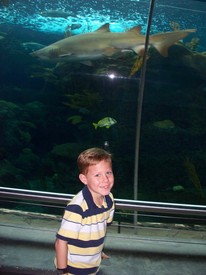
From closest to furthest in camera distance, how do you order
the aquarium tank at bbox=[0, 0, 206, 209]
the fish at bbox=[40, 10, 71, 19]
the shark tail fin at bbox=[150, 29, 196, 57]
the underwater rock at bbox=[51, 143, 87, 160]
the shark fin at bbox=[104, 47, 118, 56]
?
the shark tail fin at bbox=[150, 29, 196, 57] < the shark fin at bbox=[104, 47, 118, 56] < the aquarium tank at bbox=[0, 0, 206, 209] < the underwater rock at bbox=[51, 143, 87, 160] < the fish at bbox=[40, 10, 71, 19]

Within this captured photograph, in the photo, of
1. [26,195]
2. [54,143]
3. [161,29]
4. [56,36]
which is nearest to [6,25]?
[56,36]

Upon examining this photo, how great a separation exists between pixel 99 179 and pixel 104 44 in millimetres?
3207

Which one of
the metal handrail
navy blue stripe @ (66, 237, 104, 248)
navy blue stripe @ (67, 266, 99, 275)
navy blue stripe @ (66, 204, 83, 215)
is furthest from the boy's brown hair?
the metal handrail

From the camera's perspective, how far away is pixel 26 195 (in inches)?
81.1

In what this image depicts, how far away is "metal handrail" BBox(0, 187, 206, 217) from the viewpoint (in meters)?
2.02

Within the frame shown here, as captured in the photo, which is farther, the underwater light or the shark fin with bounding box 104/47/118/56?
the underwater light

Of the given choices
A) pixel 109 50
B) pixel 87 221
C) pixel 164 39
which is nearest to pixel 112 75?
pixel 109 50

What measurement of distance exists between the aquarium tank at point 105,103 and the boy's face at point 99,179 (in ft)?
9.66

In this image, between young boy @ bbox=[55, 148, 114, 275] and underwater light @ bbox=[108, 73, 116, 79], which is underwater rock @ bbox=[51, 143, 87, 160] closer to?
underwater light @ bbox=[108, 73, 116, 79]

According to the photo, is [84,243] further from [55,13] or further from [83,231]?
[55,13]

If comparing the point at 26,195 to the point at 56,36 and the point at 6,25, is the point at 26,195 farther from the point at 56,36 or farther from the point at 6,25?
the point at 6,25

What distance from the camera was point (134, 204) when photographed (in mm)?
2033

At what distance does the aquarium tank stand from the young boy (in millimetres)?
2936

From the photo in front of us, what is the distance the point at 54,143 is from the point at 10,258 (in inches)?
159
